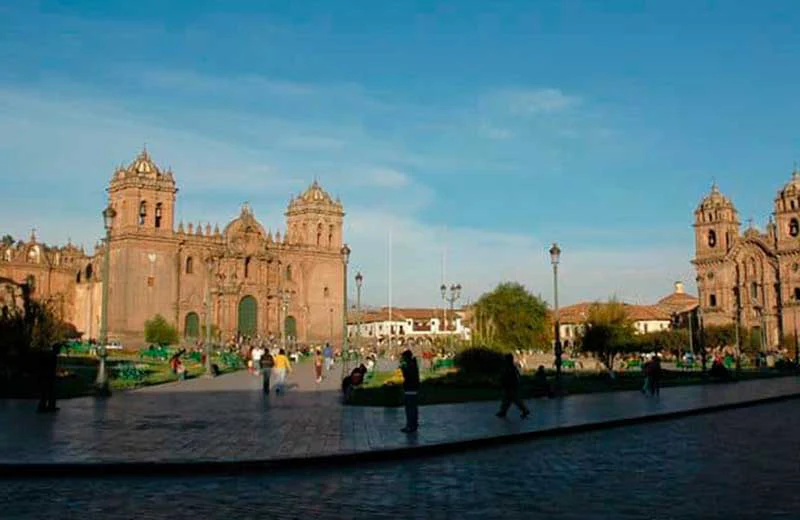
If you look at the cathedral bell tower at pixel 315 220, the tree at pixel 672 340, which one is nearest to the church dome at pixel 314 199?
the cathedral bell tower at pixel 315 220

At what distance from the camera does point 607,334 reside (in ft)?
128

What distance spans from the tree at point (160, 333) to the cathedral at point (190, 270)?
1727 millimetres

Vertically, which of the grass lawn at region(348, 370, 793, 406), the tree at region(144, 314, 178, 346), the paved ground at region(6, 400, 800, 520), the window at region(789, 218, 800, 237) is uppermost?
the window at region(789, 218, 800, 237)

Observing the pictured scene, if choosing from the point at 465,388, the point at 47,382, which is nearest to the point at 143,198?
the point at 465,388

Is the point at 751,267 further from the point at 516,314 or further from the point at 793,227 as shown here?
the point at 516,314

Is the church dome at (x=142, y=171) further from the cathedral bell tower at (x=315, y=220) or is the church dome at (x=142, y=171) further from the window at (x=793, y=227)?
the window at (x=793, y=227)

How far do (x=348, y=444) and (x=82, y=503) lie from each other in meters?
4.86

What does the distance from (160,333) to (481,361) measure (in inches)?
1635

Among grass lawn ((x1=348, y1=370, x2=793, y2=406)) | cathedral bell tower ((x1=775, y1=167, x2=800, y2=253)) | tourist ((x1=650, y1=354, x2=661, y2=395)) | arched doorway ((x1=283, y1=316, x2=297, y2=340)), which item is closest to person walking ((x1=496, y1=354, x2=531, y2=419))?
grass lawn ((x1=348, y1=370, x2=793, y2=406))

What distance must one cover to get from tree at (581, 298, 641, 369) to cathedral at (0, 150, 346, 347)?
94.2 ft

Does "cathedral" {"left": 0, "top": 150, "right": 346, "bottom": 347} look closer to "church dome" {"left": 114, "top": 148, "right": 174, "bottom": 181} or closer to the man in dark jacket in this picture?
"church dome" {"left": 114, "top": 148, "right": 174, "bottom": 181}

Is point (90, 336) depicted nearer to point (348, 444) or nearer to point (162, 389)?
point (162, 389)

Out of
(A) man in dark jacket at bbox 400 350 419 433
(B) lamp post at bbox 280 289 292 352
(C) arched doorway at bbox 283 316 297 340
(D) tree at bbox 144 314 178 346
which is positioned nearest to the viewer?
(A) man in dark jacket at bbox 400 350 419 433

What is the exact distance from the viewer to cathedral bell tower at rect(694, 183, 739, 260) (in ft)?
303
